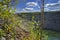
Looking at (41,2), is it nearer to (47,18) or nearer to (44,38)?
(44,38)

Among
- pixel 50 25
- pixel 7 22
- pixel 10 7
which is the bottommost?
pixel 50 25

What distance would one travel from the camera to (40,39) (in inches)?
85.8

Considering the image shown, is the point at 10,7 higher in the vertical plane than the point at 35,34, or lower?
higher

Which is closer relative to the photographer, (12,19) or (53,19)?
(12,19)

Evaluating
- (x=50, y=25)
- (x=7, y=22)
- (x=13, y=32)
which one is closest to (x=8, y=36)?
(x=13, y=32)

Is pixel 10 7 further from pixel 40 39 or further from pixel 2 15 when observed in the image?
pixel 40 39

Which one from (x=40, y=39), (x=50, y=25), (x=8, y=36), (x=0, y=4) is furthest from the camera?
(x=50, y=25)

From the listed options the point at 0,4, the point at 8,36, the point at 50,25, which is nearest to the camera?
the point at 0,4

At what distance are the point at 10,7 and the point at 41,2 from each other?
363 millimetres

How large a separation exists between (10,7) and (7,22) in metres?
0.21

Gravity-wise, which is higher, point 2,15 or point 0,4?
point 0,4

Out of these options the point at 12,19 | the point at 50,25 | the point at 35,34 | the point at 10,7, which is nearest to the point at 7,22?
the point at 12,19

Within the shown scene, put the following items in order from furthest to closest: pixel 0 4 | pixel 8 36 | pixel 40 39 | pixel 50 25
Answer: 1. pixel 50 25
2. pixel 8 36
3. pixel 40 39
4. pixel 0 4

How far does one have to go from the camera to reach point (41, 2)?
6.88 ft
